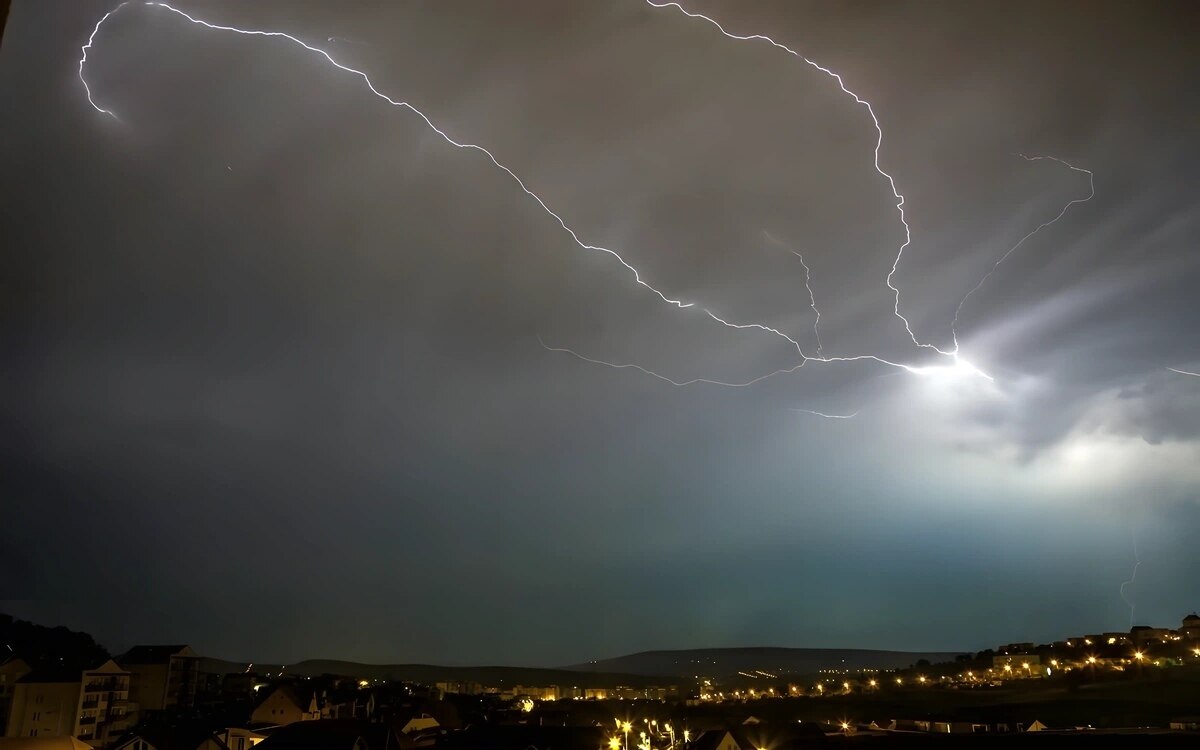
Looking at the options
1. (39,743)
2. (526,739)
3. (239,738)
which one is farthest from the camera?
(239,738)

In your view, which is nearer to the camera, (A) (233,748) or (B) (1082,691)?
(A) (233,748)

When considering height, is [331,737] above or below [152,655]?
below

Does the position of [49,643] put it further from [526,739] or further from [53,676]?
[526,739]

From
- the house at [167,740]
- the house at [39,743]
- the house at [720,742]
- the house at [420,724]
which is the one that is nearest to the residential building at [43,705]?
the house at [167,740]

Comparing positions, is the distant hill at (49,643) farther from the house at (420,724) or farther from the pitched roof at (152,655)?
the house at (420,724)

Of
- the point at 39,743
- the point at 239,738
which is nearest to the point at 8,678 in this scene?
the point at 239,738

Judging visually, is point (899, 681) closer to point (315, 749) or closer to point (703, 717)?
point (703, 717)

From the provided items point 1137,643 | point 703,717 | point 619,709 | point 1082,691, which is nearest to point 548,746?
point 703,717
